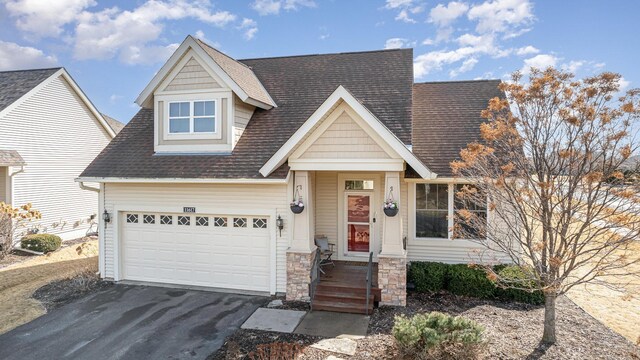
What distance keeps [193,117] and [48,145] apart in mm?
11386

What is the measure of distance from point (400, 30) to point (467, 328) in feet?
40.6

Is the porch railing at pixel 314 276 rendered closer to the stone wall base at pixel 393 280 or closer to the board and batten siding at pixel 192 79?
the stone wall base at pixel 393 280

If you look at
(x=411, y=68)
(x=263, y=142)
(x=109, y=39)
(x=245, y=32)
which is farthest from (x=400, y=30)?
(x=109, y=39)

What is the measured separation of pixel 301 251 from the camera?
979 centimetres

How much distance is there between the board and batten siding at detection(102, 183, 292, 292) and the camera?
10.5 m

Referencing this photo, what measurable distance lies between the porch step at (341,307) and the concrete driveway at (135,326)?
169 cm

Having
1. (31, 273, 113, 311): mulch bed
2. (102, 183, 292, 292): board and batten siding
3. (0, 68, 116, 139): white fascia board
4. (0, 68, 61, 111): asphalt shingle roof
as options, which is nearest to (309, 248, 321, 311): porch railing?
(102, 183, 292, 292): board and batten siding

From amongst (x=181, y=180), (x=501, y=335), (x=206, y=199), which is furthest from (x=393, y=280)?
A: (x=181, y=180)

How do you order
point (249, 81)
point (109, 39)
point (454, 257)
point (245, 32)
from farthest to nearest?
point (109, 39)
point (245, 32)
point (249, 81)
point (454, 257)

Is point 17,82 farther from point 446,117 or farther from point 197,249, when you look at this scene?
point 446,117

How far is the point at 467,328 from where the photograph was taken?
21.4ft

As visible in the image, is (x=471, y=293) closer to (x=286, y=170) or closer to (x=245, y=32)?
(x=286, y=170)

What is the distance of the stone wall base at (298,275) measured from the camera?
32.1ft

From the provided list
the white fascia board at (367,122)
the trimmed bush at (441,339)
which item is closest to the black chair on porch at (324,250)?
the white fascia board at (367,122)
